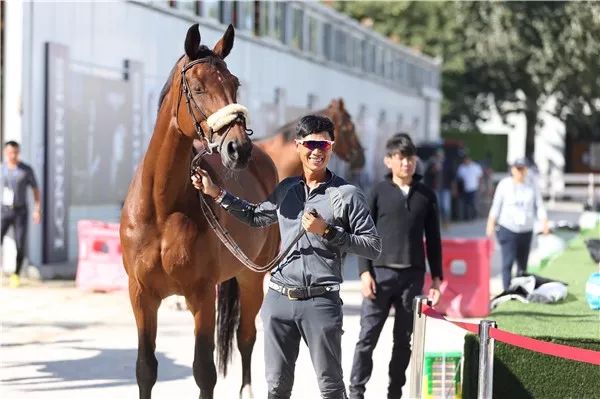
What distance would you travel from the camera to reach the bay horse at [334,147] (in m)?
13.4

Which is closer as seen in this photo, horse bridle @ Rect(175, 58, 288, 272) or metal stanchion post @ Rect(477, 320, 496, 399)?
horse bridle @ Rect(175, 58, 288, 272)

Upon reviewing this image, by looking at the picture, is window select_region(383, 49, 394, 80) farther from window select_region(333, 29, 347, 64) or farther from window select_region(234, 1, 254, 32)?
window select_region(234, 1, 254, 32)

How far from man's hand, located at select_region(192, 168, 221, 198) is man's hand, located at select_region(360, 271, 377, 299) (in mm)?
1713

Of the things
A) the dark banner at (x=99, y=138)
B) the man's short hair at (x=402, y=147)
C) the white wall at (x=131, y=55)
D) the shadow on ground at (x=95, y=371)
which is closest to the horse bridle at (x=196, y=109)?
the man's short hair at (x=402, y=147)

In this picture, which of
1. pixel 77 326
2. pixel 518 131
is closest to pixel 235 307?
pixel 77 326

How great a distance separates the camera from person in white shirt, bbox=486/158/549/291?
1328cm

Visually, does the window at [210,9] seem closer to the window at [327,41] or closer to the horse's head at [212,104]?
the window at [327,41]

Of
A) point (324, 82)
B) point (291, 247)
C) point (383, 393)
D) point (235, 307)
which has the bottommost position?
point (383, 393)

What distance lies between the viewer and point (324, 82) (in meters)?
34.7

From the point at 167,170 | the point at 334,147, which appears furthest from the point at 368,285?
the point at 334,147

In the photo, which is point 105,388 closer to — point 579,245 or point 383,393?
point 383,393

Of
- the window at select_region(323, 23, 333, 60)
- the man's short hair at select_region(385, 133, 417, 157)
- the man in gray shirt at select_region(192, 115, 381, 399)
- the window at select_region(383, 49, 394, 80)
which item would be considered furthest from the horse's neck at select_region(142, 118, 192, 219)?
the window at select_region(383, 49, 394, 80)

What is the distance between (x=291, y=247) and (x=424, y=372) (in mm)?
2658

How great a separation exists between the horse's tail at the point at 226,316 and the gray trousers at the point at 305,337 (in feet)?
9.12
